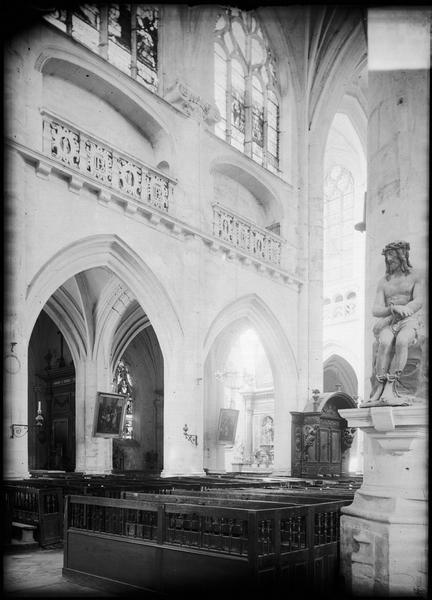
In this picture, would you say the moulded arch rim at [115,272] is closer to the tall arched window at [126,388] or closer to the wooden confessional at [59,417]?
the wooden confessional at [59,417]

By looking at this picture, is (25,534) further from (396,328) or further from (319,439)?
(319,439)

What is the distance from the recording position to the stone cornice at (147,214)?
35.9 feet

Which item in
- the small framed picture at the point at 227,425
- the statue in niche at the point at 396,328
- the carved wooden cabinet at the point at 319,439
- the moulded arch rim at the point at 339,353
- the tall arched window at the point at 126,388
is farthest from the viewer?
the moulded arch rim at the point at 339,353

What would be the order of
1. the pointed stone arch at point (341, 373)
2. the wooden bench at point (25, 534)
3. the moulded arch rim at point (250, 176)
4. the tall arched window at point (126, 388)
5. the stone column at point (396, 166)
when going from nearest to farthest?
the stone column at point (396, 166)
the wooden bench at point (25, 534)
the moulded arch rim at point (250, 176)
the tall arched window at point (126, 388)
the pointed stone arch at point (341, 373)

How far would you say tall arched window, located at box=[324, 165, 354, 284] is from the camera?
83.9 feet

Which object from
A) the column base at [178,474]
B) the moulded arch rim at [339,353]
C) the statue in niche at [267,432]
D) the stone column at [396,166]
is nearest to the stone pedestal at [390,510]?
the stone column at [396,166]

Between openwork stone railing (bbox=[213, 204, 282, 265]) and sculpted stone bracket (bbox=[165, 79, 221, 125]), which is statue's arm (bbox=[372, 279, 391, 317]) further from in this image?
sculpted stone bracket (bbox=[165, 79, 221, 125])

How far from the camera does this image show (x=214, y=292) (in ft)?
48.4

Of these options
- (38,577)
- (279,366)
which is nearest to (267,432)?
(279,366)

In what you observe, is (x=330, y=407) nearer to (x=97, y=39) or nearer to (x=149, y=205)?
(x=149, y=205)

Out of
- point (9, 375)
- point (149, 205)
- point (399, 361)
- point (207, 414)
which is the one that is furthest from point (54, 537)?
point (207, 414)

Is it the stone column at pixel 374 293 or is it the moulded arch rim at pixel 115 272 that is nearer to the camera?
the stone column at pixel 374 293

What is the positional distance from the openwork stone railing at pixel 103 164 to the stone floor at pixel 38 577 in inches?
270

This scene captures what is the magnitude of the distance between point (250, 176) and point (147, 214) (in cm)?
482
